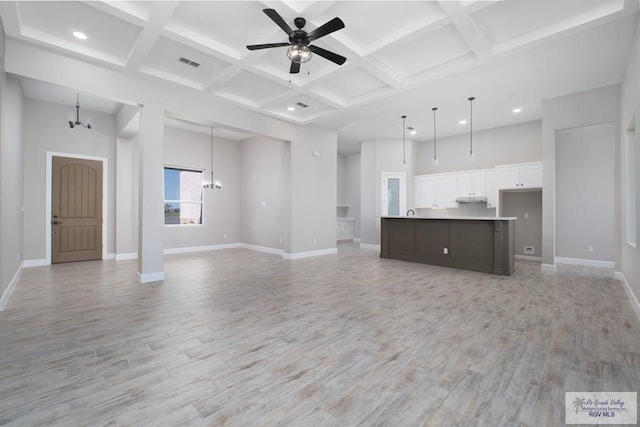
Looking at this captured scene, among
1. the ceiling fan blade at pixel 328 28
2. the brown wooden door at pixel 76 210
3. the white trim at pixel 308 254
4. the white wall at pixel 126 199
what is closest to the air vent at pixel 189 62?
the ceiling fan blade at pixel 328 28

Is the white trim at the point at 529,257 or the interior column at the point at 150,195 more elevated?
the interior column at the point at 150,195

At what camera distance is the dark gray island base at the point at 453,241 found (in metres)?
5.15

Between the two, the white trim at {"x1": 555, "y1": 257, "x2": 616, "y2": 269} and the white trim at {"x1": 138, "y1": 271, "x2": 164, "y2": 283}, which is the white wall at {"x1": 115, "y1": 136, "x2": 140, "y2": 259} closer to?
the white trim at {"x1": 138, "y1": 271, "x2": 164, "y2": 283}

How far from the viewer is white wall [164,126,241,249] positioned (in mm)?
7930

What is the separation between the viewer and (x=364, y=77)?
4828 millimetres

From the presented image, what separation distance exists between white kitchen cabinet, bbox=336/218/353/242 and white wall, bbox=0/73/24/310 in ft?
26.8

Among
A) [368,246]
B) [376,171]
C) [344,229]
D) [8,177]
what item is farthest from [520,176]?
[8,177]

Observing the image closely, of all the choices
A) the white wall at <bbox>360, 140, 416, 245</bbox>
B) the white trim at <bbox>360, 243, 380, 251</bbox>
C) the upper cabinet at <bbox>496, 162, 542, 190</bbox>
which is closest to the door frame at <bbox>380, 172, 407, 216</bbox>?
the white wall at <bbox>360, 140, 416, 245</bbox>

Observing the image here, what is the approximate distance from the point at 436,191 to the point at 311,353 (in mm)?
7141

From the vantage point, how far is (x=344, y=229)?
10.7 meters

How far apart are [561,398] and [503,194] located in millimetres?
6565

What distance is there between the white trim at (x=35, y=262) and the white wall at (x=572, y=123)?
33.4ft

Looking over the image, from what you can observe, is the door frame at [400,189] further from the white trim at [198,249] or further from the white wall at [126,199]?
the white wall at [126,199]

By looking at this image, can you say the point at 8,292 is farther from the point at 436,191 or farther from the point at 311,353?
the point at 436,191
